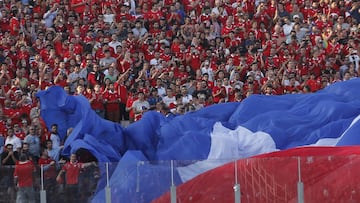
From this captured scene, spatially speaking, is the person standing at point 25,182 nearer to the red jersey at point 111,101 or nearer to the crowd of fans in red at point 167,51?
the crowd of fans in red at point 167,51

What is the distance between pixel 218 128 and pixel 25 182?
15.3ft

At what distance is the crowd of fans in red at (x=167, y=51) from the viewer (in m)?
22.0

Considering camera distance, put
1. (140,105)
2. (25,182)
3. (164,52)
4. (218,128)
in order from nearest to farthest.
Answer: (25,182) < (218,128) < (140,105) < (164,52)

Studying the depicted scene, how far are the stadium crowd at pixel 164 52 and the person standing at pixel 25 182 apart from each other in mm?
3508

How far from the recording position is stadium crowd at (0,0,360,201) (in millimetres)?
21922

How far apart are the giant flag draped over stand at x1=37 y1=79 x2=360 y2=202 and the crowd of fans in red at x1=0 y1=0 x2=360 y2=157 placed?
901 mm

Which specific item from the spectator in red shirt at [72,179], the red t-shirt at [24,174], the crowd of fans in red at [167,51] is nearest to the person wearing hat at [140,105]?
the crowd of fans in red at [167,51]

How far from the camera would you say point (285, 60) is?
24094mm

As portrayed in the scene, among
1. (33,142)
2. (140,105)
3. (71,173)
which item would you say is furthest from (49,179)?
(140,105)

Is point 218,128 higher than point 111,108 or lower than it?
higher

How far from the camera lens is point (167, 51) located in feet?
78.7

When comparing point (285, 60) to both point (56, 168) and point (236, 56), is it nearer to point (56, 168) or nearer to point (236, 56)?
point (236, 56)

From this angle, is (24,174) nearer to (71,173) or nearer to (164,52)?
(71,173)

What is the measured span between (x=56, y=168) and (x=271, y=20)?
10977 millimetres
